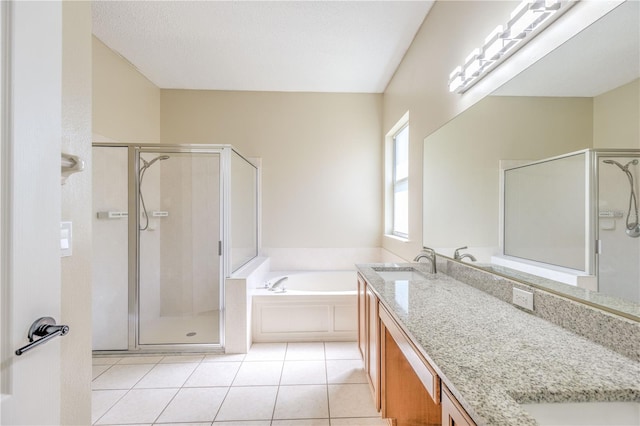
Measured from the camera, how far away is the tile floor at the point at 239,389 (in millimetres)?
1689

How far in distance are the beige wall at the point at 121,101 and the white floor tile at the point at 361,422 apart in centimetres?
303

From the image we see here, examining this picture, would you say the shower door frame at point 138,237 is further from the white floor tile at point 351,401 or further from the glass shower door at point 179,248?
the white floor tile at point 351,401

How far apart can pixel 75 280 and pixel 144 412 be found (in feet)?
3.81

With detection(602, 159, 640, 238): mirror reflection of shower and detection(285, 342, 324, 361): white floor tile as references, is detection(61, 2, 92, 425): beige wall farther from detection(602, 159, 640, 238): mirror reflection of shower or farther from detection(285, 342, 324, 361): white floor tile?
detection(602, 159, 640, 238): mirror reflection of shower

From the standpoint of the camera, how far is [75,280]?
1128 millimetres

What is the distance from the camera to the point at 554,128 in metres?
1.06

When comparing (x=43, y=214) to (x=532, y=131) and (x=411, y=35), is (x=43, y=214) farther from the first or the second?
(x=411, y=35)

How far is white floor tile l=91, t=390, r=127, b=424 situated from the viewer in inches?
68.6

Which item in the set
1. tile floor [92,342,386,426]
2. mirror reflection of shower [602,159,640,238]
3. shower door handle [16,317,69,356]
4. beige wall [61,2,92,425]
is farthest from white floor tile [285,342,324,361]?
mirror reflection of shower [602,159,640,238]

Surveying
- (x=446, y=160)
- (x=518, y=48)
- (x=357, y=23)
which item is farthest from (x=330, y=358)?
(x=357, y=23)

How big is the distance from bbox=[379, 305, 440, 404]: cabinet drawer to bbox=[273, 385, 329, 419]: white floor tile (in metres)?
0.83

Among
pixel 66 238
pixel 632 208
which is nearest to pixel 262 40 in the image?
pixel 66 238

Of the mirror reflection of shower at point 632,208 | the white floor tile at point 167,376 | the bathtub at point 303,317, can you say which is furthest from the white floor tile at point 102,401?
the mirror reflection of shower at point 632,208

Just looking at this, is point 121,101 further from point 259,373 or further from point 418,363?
point 418,363
